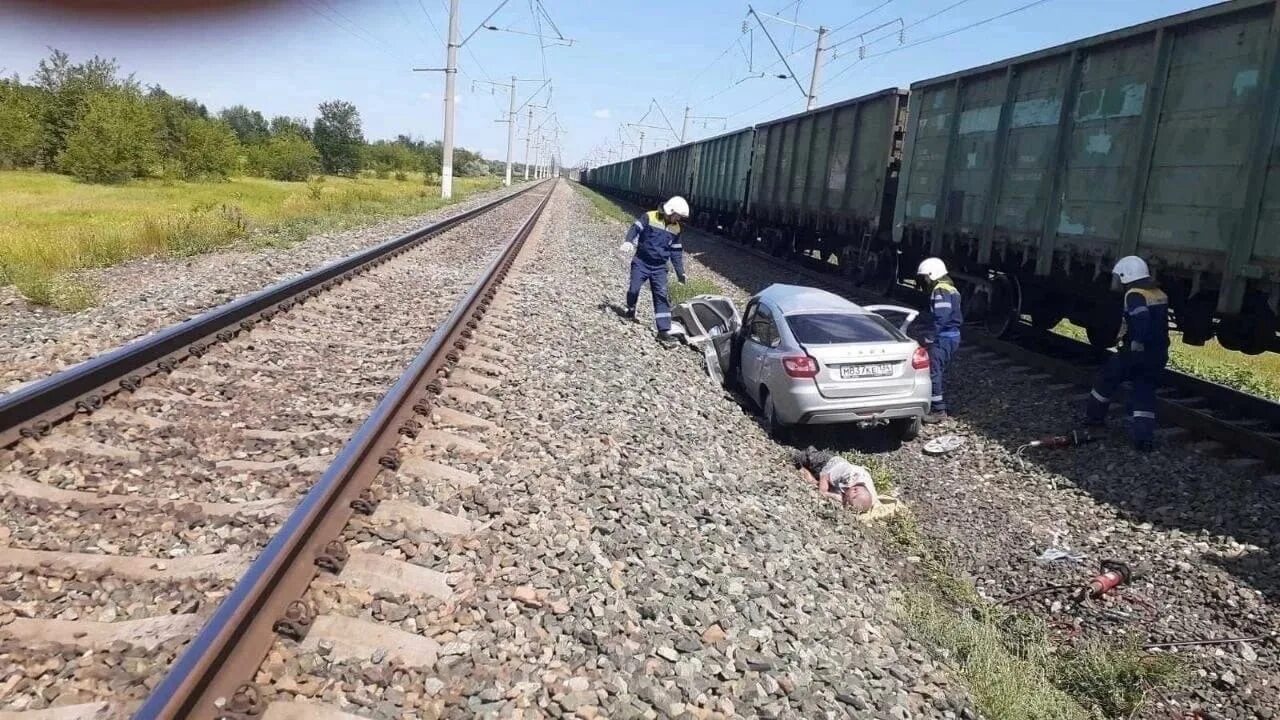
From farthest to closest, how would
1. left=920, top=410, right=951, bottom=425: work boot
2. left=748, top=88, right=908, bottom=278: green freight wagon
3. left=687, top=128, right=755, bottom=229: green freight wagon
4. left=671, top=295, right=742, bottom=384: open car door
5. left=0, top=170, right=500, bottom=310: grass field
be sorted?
left=687, top=128, right=755, bottom=229: green freight wagon
left=748, top=88, right=908, bottom=278: green freight wagon
left=0, top=170, right=500, bottom=310: grass field
left=671, top=295, right=742, bottom=384: open car door
left=920, top=410, right=951, bottom=425: work boot

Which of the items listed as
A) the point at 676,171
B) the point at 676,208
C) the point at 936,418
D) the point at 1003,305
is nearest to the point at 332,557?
the point at 936,418

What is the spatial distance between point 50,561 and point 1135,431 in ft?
25.0

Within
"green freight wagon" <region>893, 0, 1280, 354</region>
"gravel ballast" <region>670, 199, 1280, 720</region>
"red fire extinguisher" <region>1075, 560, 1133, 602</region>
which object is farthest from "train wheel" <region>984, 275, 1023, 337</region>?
"red fire extinguisher" <region>1075, 560, 1133, 602</region>

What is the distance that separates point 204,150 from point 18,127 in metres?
11.2

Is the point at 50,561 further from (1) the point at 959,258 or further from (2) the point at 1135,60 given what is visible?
(1) the point at 959,258

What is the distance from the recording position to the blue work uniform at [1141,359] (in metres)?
7.09

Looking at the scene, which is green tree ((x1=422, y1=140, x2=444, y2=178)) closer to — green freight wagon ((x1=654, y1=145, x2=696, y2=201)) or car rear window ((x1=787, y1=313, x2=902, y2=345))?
green freight wagon ((x1=654, y1=145, x2=696, y2=201))

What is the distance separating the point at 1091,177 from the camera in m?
8.85

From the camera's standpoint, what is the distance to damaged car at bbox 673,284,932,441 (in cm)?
748

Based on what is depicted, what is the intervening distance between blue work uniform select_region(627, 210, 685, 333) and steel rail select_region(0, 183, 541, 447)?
374 cm

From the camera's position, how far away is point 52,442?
4.26m

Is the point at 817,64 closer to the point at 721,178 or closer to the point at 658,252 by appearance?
the point at 721,178

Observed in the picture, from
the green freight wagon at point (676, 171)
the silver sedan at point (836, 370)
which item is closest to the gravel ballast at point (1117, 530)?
the silver sedan at point (836, 370)

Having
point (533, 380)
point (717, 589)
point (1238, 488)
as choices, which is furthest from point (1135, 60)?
point (717, 589)
